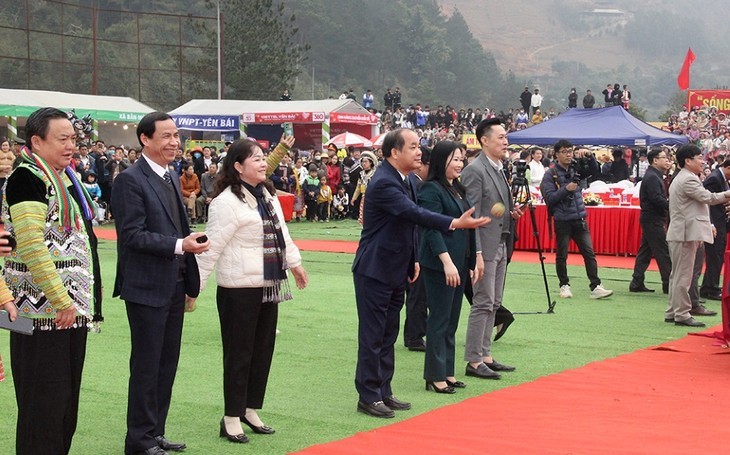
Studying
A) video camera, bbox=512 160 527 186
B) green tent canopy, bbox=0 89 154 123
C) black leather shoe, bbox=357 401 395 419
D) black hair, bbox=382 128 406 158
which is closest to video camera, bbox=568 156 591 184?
video camera, bbox=512 160 527 186

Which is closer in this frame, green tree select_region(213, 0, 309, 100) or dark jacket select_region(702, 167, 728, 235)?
dark jacket select_region(702, 167, 728, 235)

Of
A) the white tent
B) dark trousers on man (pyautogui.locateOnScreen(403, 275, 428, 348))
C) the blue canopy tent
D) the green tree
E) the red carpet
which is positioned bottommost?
the red carpet

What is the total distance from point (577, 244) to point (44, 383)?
889 cm

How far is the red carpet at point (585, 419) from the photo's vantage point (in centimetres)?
588

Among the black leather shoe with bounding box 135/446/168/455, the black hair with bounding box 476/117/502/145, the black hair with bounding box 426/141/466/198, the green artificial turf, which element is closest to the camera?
the black leather shoe with bounding box 135/446/168/455

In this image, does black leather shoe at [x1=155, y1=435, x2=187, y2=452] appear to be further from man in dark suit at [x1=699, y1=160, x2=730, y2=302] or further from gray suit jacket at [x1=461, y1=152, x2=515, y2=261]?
man in dark suit at [x1=699, y1=160, x2=730, y2=302]

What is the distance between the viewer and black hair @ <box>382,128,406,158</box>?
271 inches

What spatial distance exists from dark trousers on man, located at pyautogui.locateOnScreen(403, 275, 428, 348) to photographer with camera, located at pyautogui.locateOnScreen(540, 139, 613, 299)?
3644 millimetres

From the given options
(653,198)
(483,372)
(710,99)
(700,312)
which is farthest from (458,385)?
(710,99)

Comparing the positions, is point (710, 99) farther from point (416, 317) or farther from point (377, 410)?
point (377, 410)

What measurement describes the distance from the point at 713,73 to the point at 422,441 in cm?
18857

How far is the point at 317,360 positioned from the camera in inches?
338

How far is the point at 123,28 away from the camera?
74062 millimetres

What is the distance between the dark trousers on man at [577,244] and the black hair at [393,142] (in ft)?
20.1
